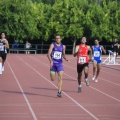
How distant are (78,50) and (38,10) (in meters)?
48.7

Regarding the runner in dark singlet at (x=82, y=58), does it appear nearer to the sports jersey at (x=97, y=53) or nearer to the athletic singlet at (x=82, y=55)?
the athletic singlet at (x=82, y=55)

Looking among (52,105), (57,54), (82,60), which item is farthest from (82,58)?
(52,105)

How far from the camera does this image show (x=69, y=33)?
6253 cm

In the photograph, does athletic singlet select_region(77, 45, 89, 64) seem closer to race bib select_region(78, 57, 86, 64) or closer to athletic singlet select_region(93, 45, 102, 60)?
race bib select_region(78, 57, 86, 64)

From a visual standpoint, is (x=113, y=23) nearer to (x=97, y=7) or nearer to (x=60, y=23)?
(x=97, y=7)

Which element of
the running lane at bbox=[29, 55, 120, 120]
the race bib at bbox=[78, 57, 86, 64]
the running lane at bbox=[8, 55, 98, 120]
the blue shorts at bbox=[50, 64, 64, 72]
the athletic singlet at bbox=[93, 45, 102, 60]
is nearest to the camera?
the running lane at bbox=[8, 55, 98, 120]

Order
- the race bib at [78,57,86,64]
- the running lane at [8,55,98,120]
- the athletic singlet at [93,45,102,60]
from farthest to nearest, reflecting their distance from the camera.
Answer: the athletic singlet at [93,45,102,60] < the race bib at [78,57,86,64] < the running lane at [8,55,98,120]

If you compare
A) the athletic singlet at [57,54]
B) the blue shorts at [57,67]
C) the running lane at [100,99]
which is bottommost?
the running lane at [100,99]

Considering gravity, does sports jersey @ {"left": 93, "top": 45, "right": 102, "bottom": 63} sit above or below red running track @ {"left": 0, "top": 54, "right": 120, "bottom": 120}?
above

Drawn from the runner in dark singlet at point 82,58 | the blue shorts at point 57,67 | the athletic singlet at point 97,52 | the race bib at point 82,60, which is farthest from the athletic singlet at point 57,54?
the athletic singlet at point 97,52

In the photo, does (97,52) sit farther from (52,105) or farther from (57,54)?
(52,105)

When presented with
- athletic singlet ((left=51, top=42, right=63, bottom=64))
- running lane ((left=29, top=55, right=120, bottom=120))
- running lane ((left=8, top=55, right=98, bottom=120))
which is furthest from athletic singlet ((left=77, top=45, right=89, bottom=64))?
athletic singlet ((left=51, top=42, right=63, bottom=64))

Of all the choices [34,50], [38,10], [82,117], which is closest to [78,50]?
[82,117]

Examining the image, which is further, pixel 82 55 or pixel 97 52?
pixel 97 52
